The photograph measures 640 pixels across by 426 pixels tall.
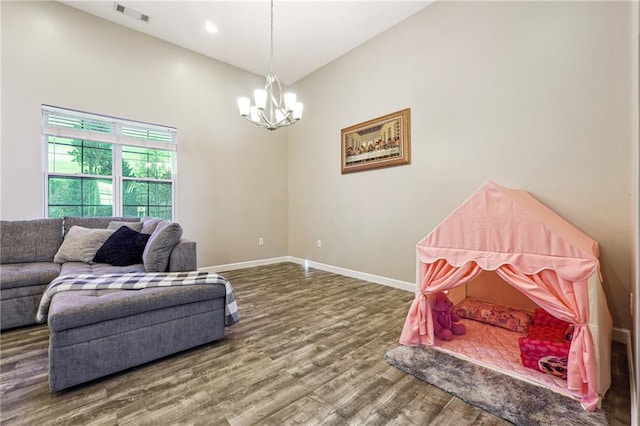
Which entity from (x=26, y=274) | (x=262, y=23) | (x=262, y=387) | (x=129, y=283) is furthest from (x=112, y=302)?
(x=262, y=23)

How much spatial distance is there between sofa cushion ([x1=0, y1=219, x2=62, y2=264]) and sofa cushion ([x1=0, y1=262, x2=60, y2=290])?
154mm

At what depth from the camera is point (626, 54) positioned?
2.05 meters

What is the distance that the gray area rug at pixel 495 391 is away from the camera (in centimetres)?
136

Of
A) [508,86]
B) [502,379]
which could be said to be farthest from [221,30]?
[502,379]

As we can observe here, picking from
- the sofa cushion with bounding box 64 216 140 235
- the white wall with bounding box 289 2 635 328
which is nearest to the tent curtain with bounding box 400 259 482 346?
the white wall with bounding box 289 2 635 328

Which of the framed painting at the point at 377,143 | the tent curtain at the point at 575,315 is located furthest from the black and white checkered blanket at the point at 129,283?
the framed painting at the point at 377,143

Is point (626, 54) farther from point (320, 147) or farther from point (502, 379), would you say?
point (320, 147)

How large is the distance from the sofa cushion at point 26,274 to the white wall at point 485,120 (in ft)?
11.3

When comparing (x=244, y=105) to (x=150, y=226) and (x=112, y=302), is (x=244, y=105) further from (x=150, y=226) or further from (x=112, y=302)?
(x=112, y=302)

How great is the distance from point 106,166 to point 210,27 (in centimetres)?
241

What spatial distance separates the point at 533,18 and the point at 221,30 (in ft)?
12.1

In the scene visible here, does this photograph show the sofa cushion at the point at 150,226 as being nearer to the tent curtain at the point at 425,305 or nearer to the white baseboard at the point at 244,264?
the white baseboard at the point at 244,264

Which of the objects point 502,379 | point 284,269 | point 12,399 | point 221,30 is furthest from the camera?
point 284,269

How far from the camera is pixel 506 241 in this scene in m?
1.78
